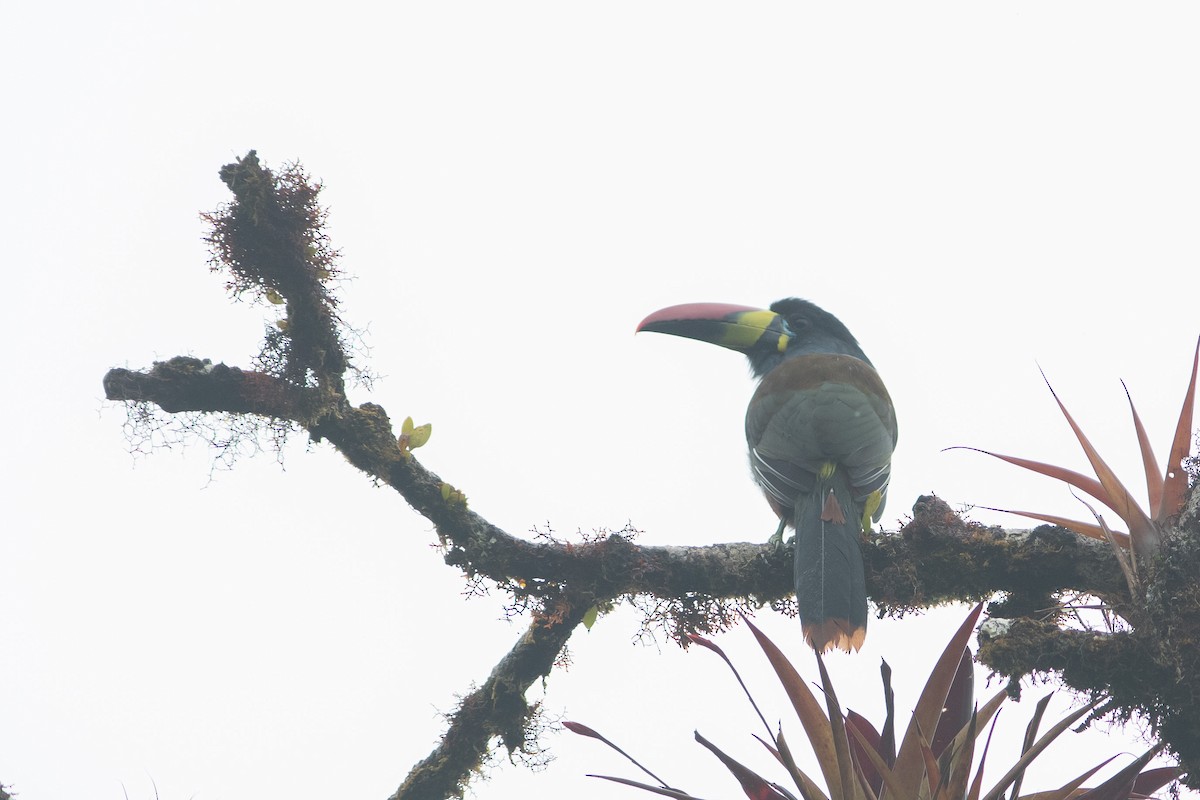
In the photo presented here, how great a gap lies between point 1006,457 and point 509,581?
5.21 feet

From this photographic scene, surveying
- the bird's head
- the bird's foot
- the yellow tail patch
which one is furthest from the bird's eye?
the yellow tail patch

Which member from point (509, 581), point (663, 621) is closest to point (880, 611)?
point (663, 621)

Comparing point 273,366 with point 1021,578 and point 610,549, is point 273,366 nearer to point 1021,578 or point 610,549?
point 610,549

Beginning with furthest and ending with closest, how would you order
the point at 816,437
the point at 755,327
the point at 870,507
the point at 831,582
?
the point at 755,327
the point at 816,437
the point at 870,507
the point at 831,582

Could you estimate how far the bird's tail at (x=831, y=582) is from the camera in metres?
3.34

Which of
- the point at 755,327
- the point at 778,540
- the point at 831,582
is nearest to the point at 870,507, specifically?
the point at 778,540

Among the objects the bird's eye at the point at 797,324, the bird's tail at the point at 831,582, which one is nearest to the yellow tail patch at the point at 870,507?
the bird's tail at the point at 831,582

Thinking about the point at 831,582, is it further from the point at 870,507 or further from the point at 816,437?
the point at 816,437

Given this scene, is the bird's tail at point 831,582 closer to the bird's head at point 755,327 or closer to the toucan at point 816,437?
the toucan at point 816,437

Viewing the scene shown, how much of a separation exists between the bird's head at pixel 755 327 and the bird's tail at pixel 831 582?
6.65 ft

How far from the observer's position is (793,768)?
267 centimetres

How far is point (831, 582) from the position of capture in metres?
3.40

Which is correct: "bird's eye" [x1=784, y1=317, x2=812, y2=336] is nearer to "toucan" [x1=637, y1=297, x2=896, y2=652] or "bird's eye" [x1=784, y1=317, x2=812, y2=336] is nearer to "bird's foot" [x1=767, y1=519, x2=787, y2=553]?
"toucan" [x1=637, y1=297, x2=896, y2=652]

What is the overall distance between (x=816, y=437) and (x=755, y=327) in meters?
1.52
